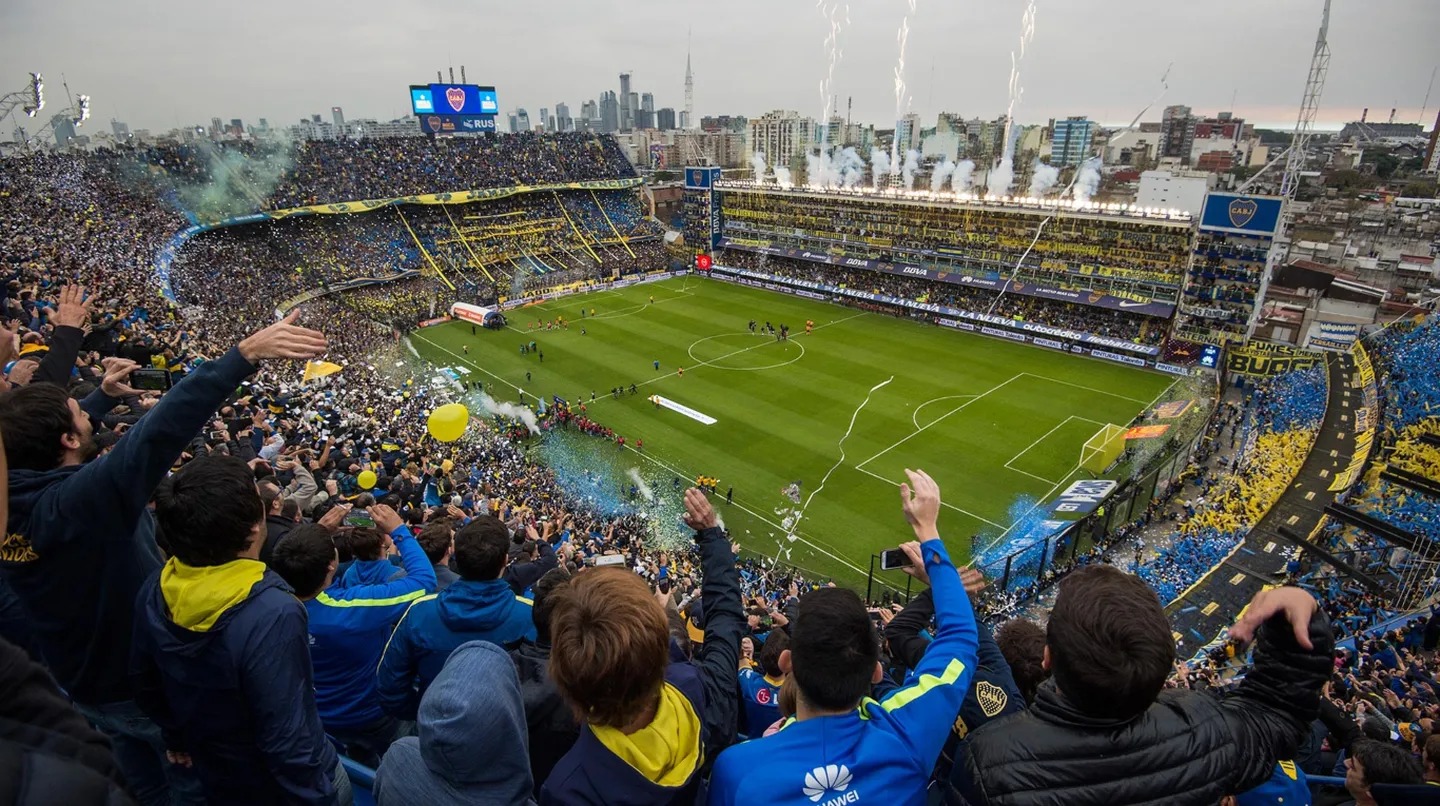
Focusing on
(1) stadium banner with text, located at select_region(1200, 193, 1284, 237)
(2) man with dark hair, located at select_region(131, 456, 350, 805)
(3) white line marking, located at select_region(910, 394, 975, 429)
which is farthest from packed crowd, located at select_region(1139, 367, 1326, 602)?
(2) man with dark hair, located at select_region(131, 456, 350, 805)

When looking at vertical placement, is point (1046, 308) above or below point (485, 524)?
below

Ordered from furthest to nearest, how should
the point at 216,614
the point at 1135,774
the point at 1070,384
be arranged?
the point at 1070,384, the point at 216,614, the point at 1135,774

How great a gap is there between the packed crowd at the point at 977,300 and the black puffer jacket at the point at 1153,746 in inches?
1742

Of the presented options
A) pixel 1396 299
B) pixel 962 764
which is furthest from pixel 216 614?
pixel 1396 299

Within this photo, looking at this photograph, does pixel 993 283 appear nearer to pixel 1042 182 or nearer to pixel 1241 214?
pixel 1241 214

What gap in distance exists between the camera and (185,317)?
31172 millimetres

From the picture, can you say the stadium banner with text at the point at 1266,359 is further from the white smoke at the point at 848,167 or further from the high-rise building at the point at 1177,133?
the high-rise building at the point at 1177,133

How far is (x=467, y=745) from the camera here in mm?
2854

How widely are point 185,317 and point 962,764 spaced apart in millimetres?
37629

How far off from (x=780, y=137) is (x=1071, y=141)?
55.0 metres

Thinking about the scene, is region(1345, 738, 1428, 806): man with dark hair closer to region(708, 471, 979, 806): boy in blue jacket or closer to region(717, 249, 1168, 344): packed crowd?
region(708, 471, 979, 806): boy in blue jacket

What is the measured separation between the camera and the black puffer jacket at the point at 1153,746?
270cm

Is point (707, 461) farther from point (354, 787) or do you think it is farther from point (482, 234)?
point (482, 234)

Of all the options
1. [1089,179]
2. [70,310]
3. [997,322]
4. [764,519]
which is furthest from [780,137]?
[70,310]
